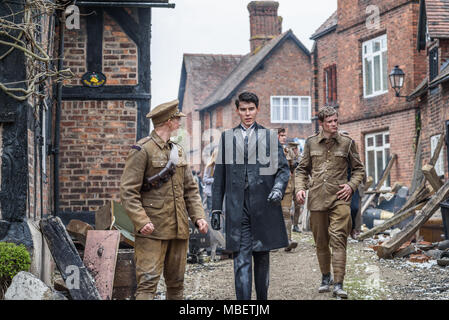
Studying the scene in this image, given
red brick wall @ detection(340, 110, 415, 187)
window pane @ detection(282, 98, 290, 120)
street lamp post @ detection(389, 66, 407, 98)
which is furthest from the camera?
window pane @ detection(282, 98, 290, 120)

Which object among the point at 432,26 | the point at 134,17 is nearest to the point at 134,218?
the point at 134,17

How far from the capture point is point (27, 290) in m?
5.88

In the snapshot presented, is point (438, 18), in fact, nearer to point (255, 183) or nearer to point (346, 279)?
point (346, 279)

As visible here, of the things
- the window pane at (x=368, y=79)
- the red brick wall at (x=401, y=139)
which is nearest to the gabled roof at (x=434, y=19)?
the red brick wall at (x=401, y=139)

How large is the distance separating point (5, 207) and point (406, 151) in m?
14.7

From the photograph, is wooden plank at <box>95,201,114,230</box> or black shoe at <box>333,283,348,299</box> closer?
black shoe at <box>333,283,348,299</box>

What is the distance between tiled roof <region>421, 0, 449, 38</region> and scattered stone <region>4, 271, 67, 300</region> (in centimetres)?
1327

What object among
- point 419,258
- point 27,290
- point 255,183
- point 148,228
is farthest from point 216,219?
point 419,258

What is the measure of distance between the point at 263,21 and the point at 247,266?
106ft

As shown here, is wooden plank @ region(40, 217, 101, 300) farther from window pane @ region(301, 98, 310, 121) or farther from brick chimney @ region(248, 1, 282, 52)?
brick chimney @ region(248, 1, 282, 52)

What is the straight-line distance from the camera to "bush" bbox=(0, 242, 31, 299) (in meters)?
6.33

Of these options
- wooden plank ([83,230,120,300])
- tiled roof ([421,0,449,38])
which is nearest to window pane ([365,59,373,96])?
tiled roof ([421,0,449,38])

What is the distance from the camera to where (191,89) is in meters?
41.8
